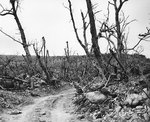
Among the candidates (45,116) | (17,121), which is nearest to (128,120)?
(45,116)

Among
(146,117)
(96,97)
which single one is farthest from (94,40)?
(146,117)

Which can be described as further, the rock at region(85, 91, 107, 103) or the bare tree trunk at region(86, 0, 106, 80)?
the bare tree trunk at region(86, 0, 106, 80)

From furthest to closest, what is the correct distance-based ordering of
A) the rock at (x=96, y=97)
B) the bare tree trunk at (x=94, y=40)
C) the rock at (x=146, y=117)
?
1. the bare tree trunk at (x=94, y=40)
2. the rock at (x=96, y=97)
3. the rock at (x=146, y=117)

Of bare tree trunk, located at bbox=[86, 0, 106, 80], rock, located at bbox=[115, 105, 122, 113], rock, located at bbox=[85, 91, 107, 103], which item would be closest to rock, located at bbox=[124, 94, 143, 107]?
rock, located at bbox=[115, 105, 122, 113]

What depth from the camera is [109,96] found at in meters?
7.74

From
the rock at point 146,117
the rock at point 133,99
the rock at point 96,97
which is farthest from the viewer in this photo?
the rock at point 96,97

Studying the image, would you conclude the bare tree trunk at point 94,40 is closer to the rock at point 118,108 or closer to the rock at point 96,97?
the rock at point 96,97

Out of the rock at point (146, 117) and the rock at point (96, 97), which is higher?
the rock at point (96, 97)

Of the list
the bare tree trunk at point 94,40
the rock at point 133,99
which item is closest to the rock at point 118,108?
the rock at point 133,99

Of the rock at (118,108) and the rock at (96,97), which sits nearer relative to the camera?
the rock at (118,108)

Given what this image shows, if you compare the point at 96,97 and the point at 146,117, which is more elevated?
the point at 96,97

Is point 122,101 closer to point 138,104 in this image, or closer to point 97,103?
point 138,104

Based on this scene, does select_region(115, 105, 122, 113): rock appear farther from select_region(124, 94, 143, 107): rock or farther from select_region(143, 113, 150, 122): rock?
select_region(143, 113, 150, 122): rock

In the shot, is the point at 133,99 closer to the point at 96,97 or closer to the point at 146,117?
the point at 146,117
